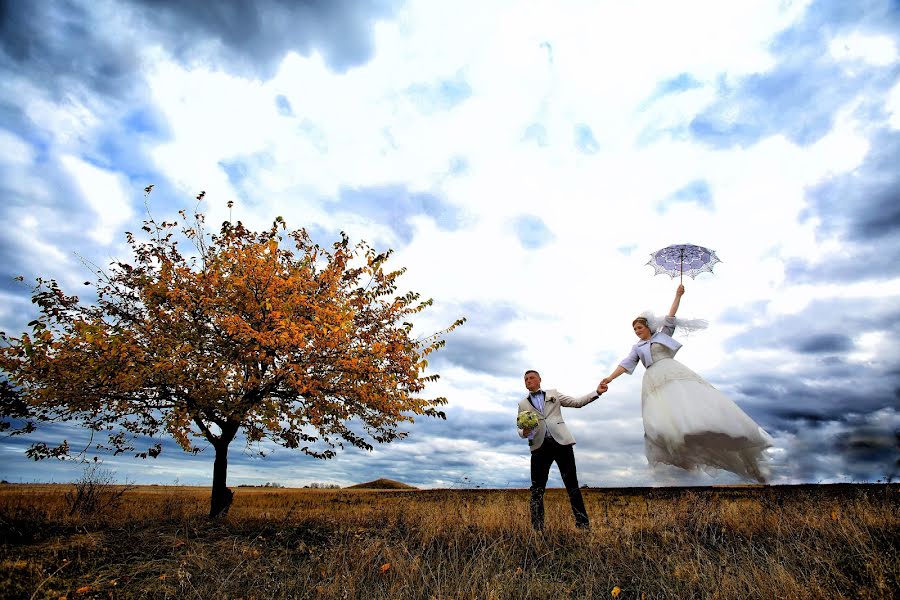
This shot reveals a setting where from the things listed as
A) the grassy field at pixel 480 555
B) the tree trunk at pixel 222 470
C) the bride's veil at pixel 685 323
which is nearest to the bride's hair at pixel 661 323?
the bride's veil at pixel 685 323

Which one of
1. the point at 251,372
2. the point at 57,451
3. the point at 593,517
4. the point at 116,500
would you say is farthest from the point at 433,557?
the point at 116,500

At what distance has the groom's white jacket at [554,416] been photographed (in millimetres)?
8516

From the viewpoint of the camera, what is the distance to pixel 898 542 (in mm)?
6660

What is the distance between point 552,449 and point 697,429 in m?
2.60

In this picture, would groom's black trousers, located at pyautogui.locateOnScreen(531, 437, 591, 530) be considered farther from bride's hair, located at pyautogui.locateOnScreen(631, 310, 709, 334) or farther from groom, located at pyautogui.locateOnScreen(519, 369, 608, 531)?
bride's hair, located at pyautogui.locateOnScreen(631, 310, 709, 334)

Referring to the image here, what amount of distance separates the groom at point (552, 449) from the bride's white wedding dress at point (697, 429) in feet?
4.35

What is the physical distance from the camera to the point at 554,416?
8648mm

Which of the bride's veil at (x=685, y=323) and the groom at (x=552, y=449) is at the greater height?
the bride's veil at (x=685, y=323)

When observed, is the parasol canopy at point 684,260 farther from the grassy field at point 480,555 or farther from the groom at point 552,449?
the grassy field at point 480,555

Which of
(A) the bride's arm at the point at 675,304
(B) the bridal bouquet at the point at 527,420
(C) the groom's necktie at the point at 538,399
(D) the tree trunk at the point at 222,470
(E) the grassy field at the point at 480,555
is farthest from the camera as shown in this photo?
(D) the tree trunk at the point at 222,470

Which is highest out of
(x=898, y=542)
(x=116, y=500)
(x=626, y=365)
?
(x=626, y=365)

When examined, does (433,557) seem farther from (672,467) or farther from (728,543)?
(728,543)

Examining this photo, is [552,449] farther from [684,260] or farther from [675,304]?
[684,260]

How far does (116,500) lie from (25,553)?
28.1ft
